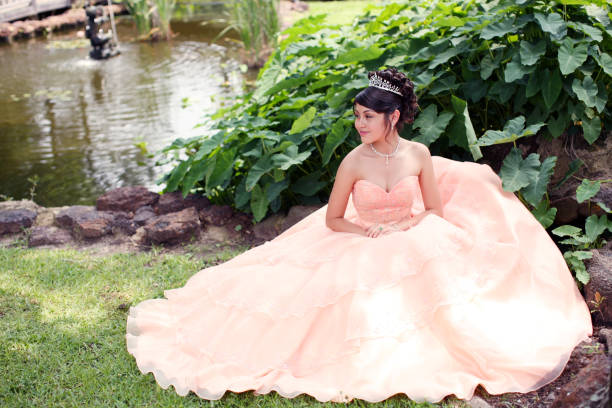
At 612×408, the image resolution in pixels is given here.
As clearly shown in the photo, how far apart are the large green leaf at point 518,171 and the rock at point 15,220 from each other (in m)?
Result: 3.72

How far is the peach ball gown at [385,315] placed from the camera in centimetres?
270

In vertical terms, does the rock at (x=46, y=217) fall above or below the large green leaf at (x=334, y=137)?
below

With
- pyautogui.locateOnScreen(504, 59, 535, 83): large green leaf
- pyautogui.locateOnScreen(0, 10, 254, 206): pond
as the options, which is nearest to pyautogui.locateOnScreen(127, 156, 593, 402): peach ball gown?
pyautogui.locateOnScreen(504, 59, 535, 83): large green leaf

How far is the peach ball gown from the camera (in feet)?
8.84

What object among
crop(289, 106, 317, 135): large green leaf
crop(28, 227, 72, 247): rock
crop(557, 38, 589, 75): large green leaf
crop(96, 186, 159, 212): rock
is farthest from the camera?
crop(96, 186, 159, 212): rock

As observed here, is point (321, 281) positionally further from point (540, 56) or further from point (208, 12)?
point (208, 12)

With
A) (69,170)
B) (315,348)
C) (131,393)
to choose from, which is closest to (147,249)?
(131,393)

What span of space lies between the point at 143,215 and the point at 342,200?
2.25 m

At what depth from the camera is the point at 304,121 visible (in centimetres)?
440

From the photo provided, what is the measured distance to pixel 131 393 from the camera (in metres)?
2.88

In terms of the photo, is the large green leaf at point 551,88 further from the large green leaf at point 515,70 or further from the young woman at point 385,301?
the young woman at point 385,301

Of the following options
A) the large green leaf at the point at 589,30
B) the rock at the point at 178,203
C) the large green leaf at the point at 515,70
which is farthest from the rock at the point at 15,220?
the large green leaf at the point at 589,30

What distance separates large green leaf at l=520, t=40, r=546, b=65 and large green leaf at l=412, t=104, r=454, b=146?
1.91 feet

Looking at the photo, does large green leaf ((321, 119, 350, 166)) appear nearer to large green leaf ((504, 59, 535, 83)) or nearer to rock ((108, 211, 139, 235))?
large green leaf ((504, 59, 535, 83))
